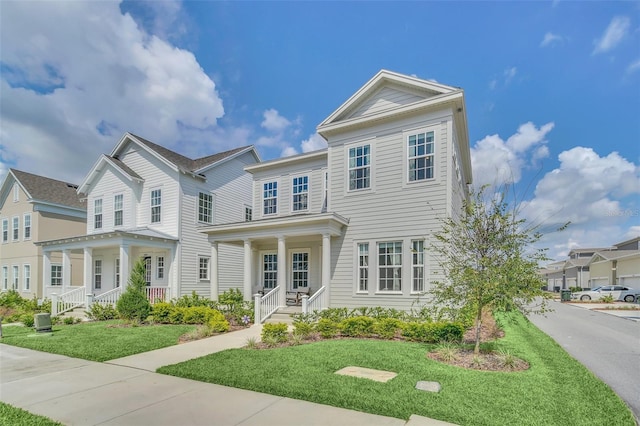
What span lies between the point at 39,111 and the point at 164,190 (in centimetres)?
687

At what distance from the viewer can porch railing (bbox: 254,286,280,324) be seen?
12727 millimetres

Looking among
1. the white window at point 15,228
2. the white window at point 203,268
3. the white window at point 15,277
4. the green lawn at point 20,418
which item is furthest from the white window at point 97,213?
the green lawn at point 20,418

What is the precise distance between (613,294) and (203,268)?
109 ft

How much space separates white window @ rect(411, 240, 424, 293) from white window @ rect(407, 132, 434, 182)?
7.90 ft

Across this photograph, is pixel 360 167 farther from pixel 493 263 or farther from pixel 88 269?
pixel 88 269

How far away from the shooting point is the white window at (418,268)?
1208 cm

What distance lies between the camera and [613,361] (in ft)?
26.8

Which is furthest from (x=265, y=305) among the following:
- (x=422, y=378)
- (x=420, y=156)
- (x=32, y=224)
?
(x=32, y=224)

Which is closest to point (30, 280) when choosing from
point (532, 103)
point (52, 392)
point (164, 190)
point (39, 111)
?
point (164, 190)

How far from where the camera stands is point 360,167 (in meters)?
13.8

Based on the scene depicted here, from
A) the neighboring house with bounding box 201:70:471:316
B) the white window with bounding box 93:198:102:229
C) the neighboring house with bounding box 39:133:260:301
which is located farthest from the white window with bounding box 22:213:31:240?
the neighboring house with bounding box 201:70:471:316

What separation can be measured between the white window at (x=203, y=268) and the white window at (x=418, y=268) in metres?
12.6

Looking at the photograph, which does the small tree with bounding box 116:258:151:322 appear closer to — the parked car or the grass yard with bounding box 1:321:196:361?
the grass yard with bounding box 1:321:196:361

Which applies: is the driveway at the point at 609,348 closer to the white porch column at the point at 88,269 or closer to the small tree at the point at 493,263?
the small tree at the point at 493,263
